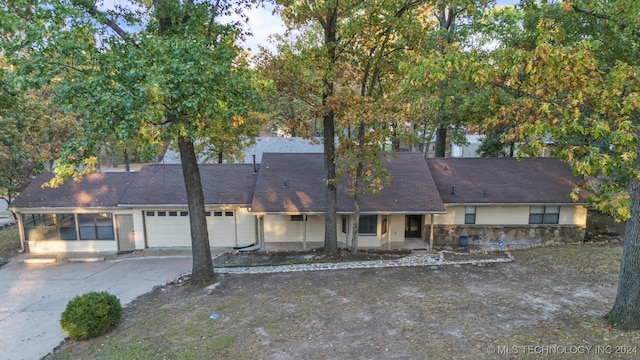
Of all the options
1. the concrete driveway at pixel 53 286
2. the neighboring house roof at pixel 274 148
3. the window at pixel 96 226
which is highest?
the neighboring house roof at pixel 274 148

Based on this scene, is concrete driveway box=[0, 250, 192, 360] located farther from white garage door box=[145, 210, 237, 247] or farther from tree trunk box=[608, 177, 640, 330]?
tree trunk box=[608, 177, 640, 330]

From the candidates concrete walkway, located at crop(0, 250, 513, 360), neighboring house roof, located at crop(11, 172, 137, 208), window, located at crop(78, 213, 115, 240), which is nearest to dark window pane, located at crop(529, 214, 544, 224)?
concrete walkway, located at crop(0, 250, 513, 360)

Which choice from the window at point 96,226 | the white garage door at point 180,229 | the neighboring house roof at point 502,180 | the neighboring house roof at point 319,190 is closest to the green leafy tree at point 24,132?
the window at point 96,226

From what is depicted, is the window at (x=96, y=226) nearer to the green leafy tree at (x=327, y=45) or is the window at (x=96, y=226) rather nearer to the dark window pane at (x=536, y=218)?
the green leafy tree at (x=327, y=45)

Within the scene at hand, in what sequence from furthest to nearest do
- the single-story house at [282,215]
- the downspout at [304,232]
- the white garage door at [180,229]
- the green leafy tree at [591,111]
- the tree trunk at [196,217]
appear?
1. the white garage door at [180,229]
2. the single-story house at [282,215]
3. the downspout at [304,232]
4. the tree trunk at [196,217]
5. the green leafy tree at [591,111]

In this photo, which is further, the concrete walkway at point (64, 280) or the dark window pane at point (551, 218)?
the dark window pane at point (551, 218)

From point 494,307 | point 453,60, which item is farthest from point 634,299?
point 453,60

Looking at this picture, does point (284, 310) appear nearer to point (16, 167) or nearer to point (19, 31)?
point (19, 31)
